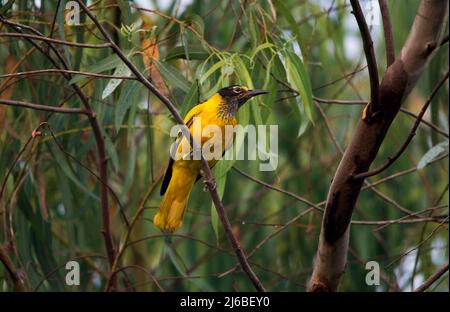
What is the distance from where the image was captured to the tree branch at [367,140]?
2.88 m

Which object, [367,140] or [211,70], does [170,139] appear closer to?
[211,70]

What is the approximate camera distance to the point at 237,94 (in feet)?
13.8

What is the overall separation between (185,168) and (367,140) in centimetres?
163

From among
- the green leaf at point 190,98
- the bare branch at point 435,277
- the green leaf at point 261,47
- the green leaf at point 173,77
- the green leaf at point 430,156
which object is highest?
the green leaf at point 261,47

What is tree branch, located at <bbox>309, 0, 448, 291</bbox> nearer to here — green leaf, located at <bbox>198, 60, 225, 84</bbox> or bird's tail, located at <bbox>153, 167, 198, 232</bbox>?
green leaf, located at <bbox>198, 60, 225, 84</bbox>

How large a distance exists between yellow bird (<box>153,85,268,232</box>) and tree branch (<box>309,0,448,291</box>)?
112cm

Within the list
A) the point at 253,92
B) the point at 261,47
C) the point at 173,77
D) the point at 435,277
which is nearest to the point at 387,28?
the point at 261,47

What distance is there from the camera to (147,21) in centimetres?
456

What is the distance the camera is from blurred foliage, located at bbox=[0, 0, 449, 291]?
388 centimetres

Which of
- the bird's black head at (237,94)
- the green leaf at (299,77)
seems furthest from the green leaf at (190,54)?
the green leaf at (299,77)

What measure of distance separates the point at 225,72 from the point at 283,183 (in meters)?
2.79

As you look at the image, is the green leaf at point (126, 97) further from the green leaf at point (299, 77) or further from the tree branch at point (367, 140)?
the tree branch at point (367, 140)

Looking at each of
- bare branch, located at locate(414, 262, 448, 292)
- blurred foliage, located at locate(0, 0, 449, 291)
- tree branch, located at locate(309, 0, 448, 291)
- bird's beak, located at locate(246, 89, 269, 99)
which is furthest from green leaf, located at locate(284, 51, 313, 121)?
bare branch, located at locate(414, 262, 448, 292)
